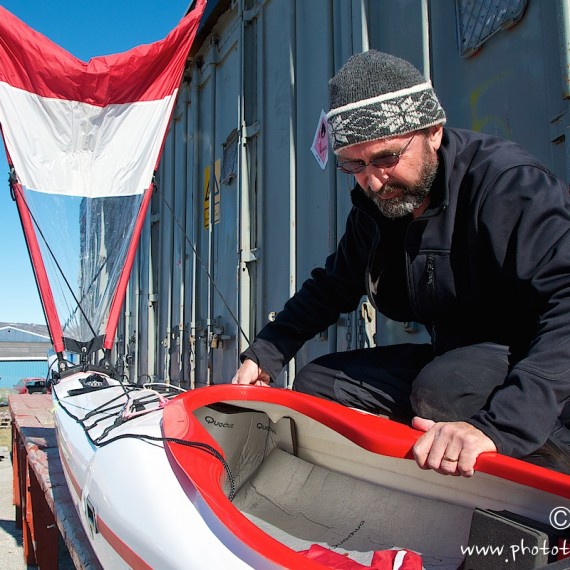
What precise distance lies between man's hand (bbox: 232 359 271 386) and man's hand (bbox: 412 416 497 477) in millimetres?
921

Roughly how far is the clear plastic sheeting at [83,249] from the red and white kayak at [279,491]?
1140mm

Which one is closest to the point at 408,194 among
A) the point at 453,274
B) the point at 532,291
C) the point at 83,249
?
the point at 453,274

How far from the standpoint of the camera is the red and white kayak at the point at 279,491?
985 mm

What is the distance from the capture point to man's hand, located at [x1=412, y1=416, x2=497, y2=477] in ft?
3.25

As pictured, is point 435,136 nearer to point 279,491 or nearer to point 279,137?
point 279,491

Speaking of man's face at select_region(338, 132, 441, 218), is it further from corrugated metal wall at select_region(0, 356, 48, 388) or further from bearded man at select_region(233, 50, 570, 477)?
corrugated metal wall at select_region(0, 356, 48, 388)

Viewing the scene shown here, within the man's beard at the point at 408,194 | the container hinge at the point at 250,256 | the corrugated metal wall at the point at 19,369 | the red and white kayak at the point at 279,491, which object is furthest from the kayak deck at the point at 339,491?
the corrugated metal wall at the point at 19,369

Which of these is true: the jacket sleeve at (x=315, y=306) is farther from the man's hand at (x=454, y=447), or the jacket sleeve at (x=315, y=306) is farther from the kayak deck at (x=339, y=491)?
the man's hand at (x=454, y=447)

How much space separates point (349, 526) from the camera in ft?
5.13

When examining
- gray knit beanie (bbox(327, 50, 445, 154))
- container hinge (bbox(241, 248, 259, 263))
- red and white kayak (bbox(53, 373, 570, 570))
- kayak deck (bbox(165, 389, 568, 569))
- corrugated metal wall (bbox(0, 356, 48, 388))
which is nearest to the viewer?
red and white kayak (bbox(53, 373, 570, 570))

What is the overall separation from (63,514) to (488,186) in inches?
65.6

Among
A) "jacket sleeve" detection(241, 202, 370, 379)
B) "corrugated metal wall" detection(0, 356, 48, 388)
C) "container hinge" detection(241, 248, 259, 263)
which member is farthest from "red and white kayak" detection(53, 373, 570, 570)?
"corrugated metal wall" detection(0, 356, 48, 388)

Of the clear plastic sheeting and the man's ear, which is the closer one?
the man's ear

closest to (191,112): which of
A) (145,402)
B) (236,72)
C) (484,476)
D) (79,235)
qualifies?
(236,72)
